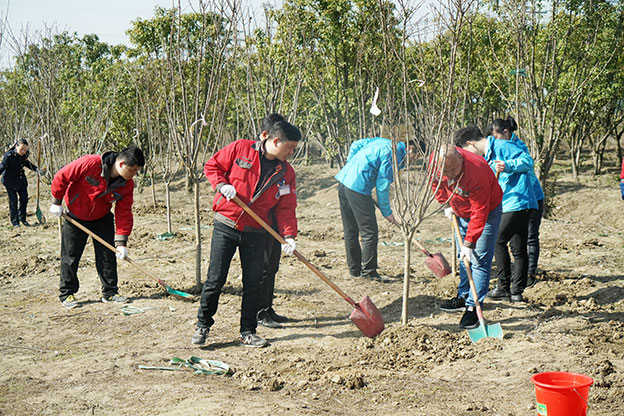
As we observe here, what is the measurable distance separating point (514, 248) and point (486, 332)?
1233mm

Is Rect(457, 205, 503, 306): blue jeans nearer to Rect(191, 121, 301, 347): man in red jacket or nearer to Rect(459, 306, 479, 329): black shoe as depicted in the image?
Rect(459, 306, 479, 329): black shoe

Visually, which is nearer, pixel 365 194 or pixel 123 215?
pixel 123 215

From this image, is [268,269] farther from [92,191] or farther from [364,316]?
[92,191]

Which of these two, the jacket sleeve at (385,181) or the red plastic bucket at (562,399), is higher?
the jacket sleeve at (385,181)

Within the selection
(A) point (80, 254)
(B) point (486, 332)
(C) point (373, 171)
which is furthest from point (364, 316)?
(A) point (80, 254)

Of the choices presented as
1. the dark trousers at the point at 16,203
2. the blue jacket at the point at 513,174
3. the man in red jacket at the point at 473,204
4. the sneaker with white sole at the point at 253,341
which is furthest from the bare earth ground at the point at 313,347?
the dark trousers at the point at 16,203

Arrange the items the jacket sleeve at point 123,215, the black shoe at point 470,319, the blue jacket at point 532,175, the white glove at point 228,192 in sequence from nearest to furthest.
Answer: the white glove at point 228,192 < the black shoe at point 470,319 < the blue jacket at point 532,175 < the jacket sleeve at point 123,215

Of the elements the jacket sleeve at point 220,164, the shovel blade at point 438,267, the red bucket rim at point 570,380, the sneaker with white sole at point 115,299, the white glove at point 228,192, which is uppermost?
the jacket sleeve at point 220,164

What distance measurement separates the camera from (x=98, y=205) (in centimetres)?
569

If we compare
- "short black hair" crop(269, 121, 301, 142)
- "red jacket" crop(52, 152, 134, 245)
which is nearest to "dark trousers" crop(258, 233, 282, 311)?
"short black hair" crop(269, 121, 301, 142)

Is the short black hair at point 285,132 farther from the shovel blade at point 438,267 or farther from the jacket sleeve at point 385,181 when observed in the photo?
the shovel blade at point 438,267

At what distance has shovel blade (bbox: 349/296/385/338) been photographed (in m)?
4.60

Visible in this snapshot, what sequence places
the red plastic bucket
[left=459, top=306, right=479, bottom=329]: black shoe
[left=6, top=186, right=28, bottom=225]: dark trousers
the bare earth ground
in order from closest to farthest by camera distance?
the red plastic bucket → the bare earth ground → [left=459, top=306, right=479, bottom=329]: black shoe → [left=6, top=186, right=28, bottom=225]: dark trousers

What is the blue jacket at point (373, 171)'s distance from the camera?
19.8 ft
